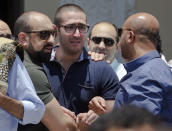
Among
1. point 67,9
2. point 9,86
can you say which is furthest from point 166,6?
point 9,86

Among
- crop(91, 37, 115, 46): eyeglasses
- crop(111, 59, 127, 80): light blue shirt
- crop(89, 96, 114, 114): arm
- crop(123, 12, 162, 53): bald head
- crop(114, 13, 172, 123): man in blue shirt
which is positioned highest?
crop(123, 12, 162, 53): bald head

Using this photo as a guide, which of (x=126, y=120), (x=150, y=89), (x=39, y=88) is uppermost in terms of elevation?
(x=126, y=120)

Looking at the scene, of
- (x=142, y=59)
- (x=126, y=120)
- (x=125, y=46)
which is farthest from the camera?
(x=125, y=46)

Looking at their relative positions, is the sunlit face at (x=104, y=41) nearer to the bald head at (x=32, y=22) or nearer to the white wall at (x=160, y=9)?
the bald head at (x=32, y=22)

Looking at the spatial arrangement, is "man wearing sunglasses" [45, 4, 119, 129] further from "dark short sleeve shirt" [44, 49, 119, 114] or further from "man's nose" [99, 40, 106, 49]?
"man's nose" [99, 40, 106, 49]

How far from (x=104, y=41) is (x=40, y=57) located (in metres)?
1.39

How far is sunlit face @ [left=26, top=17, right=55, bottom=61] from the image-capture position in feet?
9.53

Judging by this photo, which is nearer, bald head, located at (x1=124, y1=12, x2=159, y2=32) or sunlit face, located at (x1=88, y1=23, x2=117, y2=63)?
bald head, located at (x1=124, y1=12, x2=159, y2=32)

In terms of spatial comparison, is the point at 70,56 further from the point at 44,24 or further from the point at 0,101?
the point at 0,101

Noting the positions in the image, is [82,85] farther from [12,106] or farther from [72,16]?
[12,106]

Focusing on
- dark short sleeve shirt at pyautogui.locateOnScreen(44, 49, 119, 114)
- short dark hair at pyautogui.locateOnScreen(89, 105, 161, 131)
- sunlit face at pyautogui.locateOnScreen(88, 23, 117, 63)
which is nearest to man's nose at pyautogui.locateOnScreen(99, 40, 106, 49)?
sunlit face at pyautogui.locateOnScreen(88, 23, 117, 63)

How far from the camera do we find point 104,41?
4.17 metres

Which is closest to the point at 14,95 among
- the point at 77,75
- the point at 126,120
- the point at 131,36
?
the point at 77,75

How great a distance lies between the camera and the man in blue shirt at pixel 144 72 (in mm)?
2389
